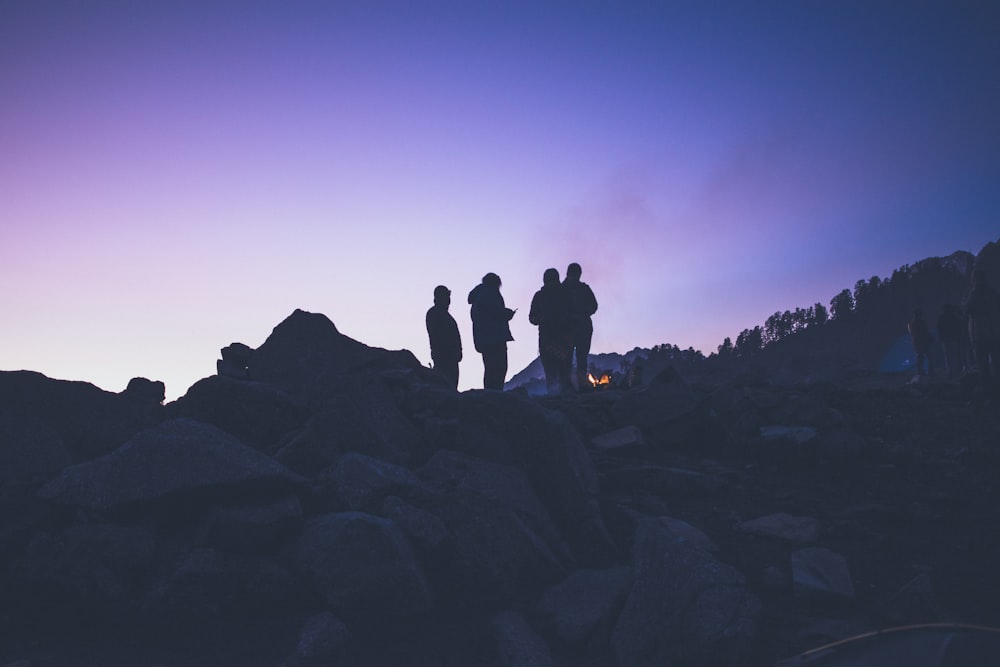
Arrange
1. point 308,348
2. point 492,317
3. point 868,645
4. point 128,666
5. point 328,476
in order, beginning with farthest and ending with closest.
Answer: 1. point 492,317
2. point 308,348
3. point 328,476
4. point 128,666
5. point 868,645

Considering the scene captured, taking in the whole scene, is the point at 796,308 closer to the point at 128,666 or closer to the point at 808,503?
the point at 808,503

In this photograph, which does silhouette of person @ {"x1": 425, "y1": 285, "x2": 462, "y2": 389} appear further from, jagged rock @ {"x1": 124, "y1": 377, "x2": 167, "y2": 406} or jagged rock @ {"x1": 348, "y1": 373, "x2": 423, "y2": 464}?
jagged rock @ {"x1": 124, "y1": 377, "x2": 167, "y2": 406}

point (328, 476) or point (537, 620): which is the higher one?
point (328, 476)

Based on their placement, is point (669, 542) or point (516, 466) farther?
point (516, 466)

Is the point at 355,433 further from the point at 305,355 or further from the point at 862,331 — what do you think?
the point at 862,331

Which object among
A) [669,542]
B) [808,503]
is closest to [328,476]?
[669,542]

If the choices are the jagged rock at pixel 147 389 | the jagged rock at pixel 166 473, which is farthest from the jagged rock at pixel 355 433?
the jagged rock at pixel 147 389

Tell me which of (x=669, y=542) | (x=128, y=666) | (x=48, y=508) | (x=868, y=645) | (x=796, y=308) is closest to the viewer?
(x=868, y=645)

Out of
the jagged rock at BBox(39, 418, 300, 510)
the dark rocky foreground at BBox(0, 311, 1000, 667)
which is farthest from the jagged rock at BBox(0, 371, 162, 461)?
the jagged rock at BBox(39, 418, 300, 510)

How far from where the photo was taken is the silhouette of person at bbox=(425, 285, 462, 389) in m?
13.0

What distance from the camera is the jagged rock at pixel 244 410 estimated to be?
7.43m

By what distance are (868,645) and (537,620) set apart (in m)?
3.45

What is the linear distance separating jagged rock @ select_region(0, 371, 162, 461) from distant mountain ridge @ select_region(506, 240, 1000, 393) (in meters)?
31.8

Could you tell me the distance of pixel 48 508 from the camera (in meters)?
5.82
